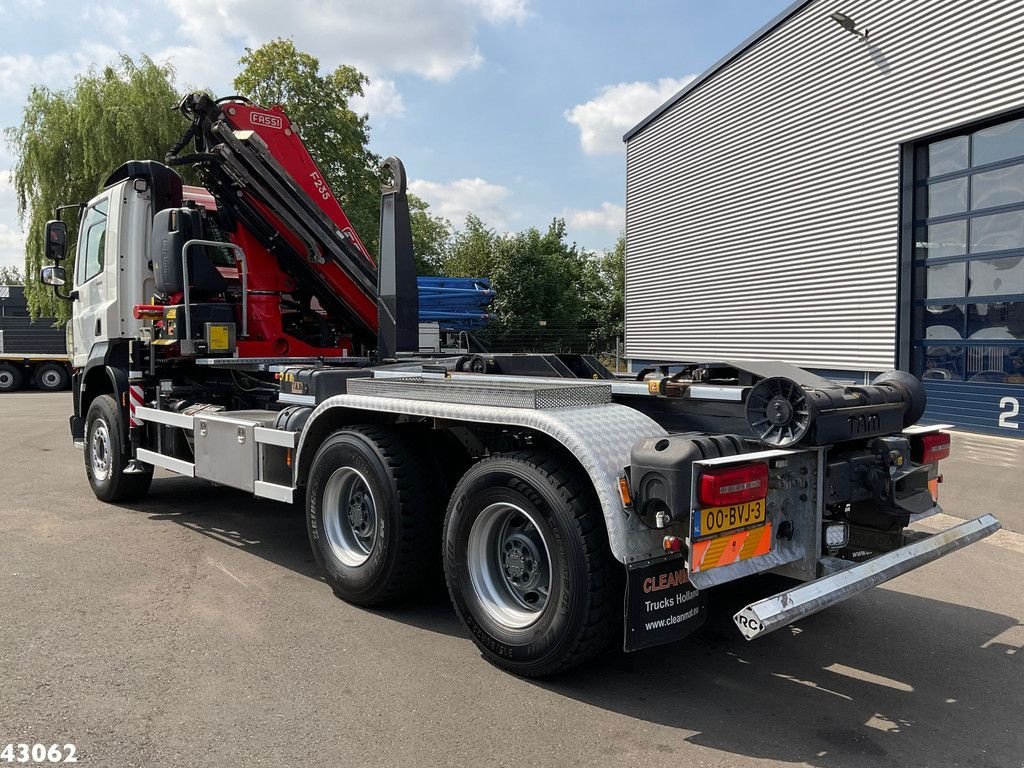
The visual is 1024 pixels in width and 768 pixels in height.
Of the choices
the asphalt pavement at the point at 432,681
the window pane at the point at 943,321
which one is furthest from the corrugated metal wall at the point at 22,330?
the window pane at the point at 943,321

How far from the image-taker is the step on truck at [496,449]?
3.43m

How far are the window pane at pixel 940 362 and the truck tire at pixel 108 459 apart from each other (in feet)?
38.4

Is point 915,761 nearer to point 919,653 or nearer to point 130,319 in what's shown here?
point 919,653

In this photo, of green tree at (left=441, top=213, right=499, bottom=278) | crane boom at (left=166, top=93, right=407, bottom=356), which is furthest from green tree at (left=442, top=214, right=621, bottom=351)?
crane boom at (left=166, top=93, right=407, bottom=356)

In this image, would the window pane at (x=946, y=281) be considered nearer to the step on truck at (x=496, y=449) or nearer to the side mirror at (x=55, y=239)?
the step on truck at (x=496, y=449)

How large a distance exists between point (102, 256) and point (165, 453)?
7.22ft

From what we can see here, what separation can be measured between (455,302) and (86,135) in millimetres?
20345

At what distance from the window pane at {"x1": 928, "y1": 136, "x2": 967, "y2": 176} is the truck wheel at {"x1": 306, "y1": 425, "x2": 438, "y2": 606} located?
11794mm

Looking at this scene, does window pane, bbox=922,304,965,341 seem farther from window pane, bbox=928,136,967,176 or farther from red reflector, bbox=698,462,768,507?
red reflector, bbox=698,462,768,507

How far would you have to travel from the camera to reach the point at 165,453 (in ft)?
23.9

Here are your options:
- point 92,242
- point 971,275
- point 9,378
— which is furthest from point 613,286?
point 92,242

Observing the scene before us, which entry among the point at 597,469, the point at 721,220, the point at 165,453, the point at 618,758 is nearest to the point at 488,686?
the point at 618,758

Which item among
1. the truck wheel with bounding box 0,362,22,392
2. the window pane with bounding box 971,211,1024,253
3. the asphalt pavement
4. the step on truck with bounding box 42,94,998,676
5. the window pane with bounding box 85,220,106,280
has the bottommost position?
the asphalt pavement

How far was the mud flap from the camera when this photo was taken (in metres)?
3.38
